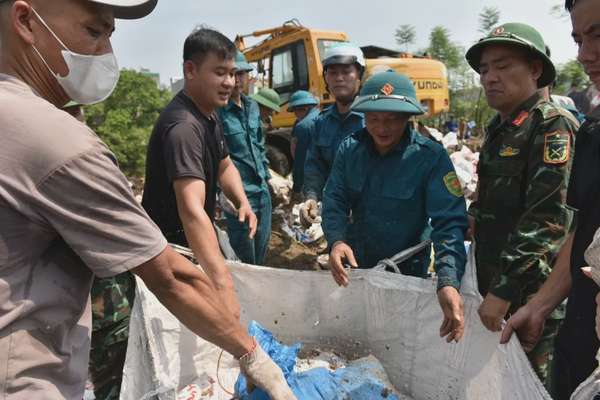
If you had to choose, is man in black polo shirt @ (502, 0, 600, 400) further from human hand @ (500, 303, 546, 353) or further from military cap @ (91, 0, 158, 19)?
military cap @ (91, 0, 158, 19)

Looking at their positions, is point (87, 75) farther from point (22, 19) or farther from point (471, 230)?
point (471, 230)

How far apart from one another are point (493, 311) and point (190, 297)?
977mm

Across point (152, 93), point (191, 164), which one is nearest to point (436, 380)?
point (191, 164)

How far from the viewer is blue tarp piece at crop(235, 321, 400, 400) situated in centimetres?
164

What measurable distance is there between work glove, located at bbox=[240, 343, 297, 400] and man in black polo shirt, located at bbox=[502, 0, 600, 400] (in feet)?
2.26

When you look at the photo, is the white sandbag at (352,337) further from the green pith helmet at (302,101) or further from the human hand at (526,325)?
the green pith helmet at (302,101)

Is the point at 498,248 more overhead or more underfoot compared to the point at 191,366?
more overhead

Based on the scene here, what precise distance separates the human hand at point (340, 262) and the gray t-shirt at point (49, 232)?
101cm

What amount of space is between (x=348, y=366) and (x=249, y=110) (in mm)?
2285

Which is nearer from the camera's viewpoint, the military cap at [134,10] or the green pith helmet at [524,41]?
the military cap at [134,10]

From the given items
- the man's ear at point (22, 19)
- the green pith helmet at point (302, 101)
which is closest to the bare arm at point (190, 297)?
the man's ear at point (22, 19)

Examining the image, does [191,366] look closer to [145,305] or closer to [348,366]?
[145,305]

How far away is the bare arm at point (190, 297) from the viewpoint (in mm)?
933

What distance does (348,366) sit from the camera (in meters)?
1.89
